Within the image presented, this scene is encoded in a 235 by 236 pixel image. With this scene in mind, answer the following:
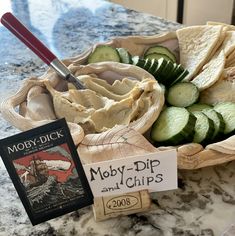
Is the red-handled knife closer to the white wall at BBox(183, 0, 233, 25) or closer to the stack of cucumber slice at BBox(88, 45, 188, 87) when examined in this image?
the stack of cucumber slice at BBox(88, 45, 188, 87)

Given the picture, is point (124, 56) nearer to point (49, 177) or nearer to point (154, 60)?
point (154, 60)

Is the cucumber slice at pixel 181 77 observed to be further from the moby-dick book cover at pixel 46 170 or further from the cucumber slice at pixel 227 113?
the moby-dick book cover at pixel 46 170

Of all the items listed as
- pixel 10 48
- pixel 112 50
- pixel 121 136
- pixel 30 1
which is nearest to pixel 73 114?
pixel 121 136

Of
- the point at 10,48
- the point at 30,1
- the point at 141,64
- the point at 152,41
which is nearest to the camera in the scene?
the point at 141,64

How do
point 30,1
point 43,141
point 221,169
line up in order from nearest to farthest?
point 43,141, point 221,169, point 30,1

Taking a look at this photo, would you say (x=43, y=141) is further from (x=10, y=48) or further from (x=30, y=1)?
(x=30, y=1)
